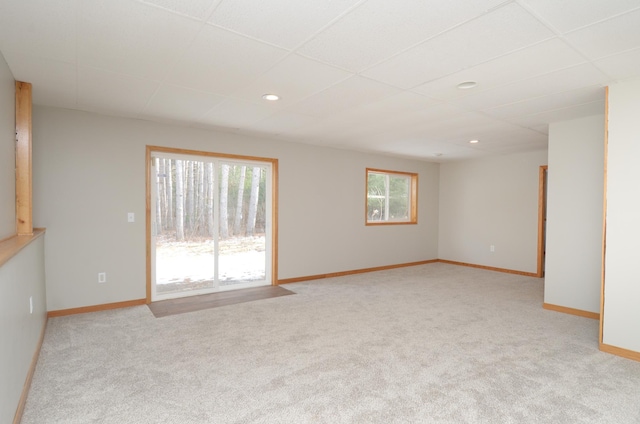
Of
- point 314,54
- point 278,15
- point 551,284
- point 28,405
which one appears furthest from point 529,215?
point 28,405

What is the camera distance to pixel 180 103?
139 inches

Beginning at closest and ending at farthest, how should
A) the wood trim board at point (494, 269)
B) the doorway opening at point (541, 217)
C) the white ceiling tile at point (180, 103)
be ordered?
1. the white ceiling tile at point (180, 103)
2. the doorway opening at point (541, 217)
3. the wood trim board at point (494, 269)

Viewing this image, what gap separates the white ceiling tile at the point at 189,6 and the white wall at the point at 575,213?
4.01 m

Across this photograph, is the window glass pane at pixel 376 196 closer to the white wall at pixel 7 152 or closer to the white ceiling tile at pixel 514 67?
the white ceiling tile at pixel 514 67

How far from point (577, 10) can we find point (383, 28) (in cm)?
100

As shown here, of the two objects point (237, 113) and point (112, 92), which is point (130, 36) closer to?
point (112, 92)

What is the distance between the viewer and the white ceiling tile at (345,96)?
2.94 meters

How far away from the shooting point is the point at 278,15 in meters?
1.91

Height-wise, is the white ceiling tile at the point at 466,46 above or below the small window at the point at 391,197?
above

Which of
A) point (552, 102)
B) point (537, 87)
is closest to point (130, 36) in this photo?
point (537, 87)

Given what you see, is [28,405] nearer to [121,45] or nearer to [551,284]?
[121,45]

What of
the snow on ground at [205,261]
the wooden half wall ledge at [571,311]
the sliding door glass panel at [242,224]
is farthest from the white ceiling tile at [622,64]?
the snow on ground at [205,261]

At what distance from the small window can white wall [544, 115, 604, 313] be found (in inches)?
122

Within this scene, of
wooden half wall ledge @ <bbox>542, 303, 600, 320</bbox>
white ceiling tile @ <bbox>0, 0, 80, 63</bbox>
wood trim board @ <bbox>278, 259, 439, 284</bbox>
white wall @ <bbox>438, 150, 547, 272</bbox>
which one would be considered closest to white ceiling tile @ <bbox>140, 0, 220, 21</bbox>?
white ceiling tile @ <bbox>0, 0, 80, 63</bbox>
